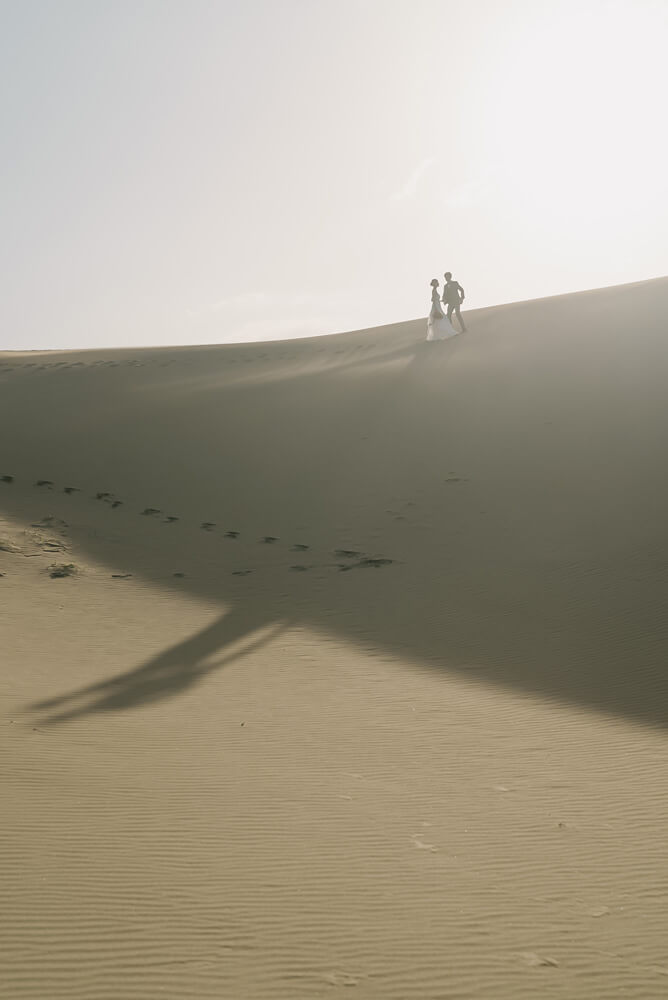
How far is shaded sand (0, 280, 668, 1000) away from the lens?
339cm

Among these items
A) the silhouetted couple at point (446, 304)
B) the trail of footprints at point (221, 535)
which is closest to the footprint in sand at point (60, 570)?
the trail of footprints at point (221, 535)

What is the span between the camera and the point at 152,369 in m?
29.5

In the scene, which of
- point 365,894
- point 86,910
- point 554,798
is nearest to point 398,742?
point 554,798

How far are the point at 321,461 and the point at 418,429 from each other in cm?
233

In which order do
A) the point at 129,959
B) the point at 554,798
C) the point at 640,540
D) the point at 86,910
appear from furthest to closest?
the point at 640,540 → the point at 554,798 → the point at 86,910 → the point at 129,959

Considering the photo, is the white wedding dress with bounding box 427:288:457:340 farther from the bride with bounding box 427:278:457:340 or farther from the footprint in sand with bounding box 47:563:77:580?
the footprint in sand with bounding box 47:563:77:580

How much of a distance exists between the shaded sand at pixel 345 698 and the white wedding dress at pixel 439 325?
377 cm

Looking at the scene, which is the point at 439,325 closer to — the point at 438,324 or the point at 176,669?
the point at 438,324

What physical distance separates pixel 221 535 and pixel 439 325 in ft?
44.0

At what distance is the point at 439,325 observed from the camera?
2455cm

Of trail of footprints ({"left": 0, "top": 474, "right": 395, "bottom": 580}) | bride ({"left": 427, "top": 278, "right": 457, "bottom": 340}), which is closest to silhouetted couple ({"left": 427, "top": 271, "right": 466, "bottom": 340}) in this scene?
bride ({"left": 427, "top": 278, "right": 457, "bottom": 340})

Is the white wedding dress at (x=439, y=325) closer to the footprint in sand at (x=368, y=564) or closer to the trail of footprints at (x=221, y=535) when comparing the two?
the trail of footprints at (x=221, y=535)

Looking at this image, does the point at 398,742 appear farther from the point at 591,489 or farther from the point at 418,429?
the point at 418,429

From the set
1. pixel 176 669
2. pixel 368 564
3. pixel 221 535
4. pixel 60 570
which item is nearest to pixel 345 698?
pixel 176 669
